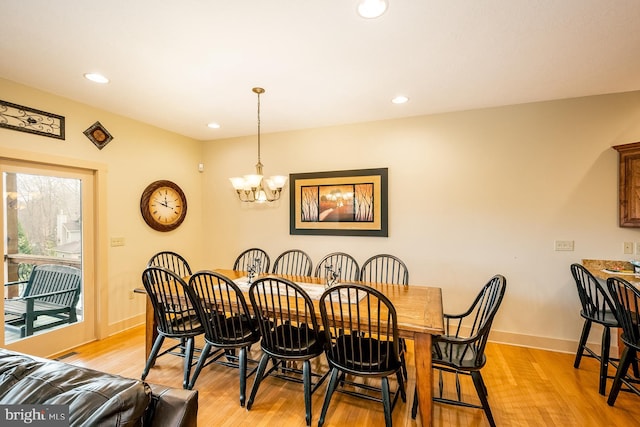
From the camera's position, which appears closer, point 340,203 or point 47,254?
point 47,254

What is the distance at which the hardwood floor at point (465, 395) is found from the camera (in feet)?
7.16

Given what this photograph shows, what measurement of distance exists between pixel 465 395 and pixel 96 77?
13.7 feet

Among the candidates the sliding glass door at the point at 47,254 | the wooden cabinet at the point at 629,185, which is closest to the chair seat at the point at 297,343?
the sliding glass door at the point at 47,254

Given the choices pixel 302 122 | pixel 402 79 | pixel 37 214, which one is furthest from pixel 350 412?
pixel 37 214

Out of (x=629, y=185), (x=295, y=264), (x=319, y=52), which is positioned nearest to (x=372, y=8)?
(x=319, y=52)

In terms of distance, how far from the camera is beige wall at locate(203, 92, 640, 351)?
314cm

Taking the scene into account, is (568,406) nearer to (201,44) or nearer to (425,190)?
(425,190)

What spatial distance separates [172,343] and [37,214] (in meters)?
1.95

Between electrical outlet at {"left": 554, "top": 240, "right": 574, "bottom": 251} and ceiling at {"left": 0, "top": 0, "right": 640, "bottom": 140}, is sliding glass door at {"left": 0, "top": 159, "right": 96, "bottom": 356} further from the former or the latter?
electrical outlet at {"left": 554, "top": 240, "right": 574, "bottom": 251}

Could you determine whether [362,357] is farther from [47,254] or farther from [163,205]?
[163,205]

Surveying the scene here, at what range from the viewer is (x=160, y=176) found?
433 cm

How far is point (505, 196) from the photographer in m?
3.44

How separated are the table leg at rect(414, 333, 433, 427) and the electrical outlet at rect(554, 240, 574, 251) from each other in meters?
2.32

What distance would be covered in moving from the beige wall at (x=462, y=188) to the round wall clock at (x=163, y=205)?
0.35ft
